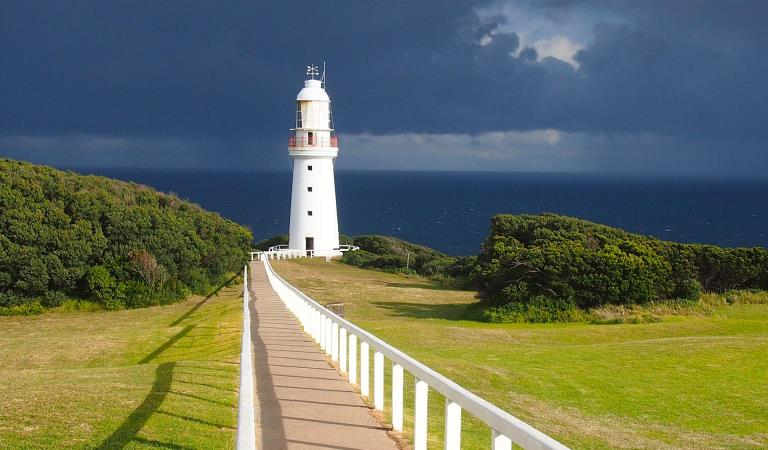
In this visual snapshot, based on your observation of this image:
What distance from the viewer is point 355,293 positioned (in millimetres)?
34281

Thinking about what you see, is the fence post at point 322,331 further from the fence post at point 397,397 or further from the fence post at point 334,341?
the fence post at point 397,397

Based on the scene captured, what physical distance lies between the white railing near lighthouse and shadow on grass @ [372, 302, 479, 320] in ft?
40.9

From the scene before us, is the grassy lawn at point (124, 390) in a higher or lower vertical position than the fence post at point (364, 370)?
lower

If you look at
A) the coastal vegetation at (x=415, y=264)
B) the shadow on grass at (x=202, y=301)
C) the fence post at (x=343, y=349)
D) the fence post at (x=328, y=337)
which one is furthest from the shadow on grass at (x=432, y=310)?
the fence post at (x=343, y=349)

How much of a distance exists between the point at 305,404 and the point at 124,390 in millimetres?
2761

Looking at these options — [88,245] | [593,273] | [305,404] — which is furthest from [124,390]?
[88,245]

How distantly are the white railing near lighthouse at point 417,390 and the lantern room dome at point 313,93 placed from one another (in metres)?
34.5

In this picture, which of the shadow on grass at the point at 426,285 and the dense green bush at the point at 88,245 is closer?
the dense green bush at the point at 88,245

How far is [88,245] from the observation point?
30672mm

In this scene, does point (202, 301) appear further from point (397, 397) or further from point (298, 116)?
point (397, 397)

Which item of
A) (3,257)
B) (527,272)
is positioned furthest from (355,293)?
(3,257)

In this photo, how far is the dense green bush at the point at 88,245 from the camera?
29.5m

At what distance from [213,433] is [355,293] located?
85.2 feet

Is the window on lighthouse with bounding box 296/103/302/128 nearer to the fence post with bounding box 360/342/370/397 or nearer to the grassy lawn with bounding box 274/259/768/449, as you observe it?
the grassy lawn with bounding box 274/259/768/449
